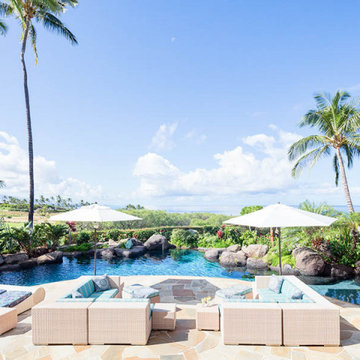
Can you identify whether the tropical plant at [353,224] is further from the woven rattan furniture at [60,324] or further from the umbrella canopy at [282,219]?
the woven rattan furniture at [60,324]

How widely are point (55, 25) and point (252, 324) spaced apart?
733 inches

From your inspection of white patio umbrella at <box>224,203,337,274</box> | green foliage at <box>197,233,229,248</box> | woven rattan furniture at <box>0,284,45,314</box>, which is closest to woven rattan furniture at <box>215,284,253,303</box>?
white patio umbrella at <box>224,203,337,274</box>

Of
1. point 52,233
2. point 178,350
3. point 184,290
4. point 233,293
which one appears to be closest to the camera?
point 178,350

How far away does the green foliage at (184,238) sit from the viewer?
54.0ft

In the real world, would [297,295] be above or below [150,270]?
above

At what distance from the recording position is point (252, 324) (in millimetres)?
3709

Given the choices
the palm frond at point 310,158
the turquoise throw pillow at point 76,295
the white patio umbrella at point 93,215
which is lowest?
the turquoise throw pillow at point 76,295

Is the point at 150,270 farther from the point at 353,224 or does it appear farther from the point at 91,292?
the point at 353,224

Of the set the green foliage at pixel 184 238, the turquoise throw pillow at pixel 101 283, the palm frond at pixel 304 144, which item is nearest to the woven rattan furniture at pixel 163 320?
the turquoise throw pillow at pixel 101 283

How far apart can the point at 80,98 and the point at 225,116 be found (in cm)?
939

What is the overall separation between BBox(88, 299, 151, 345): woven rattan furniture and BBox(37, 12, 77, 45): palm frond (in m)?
16.9

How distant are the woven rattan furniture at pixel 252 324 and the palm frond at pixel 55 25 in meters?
17.6

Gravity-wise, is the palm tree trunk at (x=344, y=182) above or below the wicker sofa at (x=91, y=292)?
above

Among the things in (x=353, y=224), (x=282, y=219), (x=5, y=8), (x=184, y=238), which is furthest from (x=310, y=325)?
(x=5, y=8)
